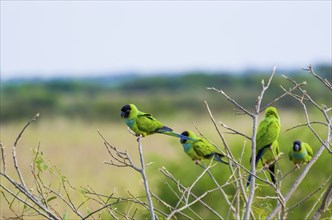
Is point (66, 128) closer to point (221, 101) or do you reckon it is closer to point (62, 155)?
point (221, 101)


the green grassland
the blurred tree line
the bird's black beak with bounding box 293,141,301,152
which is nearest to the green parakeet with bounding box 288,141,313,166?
the bird's black beak with bounding box 293,141,301,152

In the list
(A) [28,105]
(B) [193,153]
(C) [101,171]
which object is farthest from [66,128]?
(B) [193,153]

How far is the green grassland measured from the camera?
9828 millimetres

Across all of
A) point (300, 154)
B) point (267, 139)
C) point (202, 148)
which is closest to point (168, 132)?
point (202, 148)

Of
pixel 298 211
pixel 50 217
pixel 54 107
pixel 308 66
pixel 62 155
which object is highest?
pixel 308 66

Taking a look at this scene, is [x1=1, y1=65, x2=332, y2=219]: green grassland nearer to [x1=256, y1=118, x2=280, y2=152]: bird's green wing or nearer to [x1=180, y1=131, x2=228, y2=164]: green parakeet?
[x1=180, y1=131, x2=228, y2=164]: green parakeet

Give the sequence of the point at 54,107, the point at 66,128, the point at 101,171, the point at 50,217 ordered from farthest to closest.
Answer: the point at 54,107 → the point at 66,128 → the point at 101,171 → the point at 50,217

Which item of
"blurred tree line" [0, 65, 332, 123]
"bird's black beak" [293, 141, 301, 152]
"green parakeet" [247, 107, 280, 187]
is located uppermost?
"green parakeet" [247, 107, 280, 187]

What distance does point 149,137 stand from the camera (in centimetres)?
1973

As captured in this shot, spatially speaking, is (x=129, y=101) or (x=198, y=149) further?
(x=129, y=101)

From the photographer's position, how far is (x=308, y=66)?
398 centimetres

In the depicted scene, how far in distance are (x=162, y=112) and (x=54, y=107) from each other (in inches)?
269

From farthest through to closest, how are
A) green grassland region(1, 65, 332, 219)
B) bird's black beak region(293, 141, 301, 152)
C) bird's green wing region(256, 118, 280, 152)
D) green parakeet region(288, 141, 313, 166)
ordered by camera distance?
green grassland region(1, 65, 332, 219) → green parakeet region(288, 141, 313, 166) → bird's black beak region(293, 141, 301, 152) → bird's green wing region(256, 118, 280, 152)

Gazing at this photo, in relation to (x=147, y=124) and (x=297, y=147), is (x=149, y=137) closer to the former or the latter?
(x=147, y=124)
